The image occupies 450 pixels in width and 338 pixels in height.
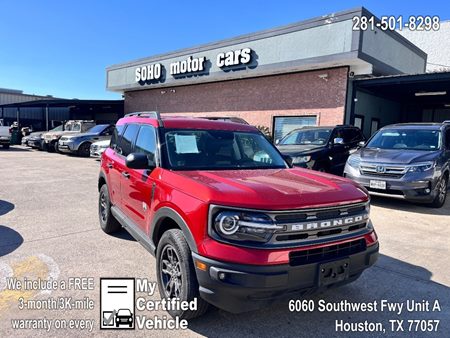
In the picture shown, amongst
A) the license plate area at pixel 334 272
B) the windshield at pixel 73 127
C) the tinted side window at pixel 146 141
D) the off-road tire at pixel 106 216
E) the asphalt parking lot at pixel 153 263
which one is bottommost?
the asphalt parking lot at pixel 153 263

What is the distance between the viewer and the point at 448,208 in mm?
7574

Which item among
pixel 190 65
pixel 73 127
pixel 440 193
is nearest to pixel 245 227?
pixel 440 193

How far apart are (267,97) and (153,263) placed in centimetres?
1329

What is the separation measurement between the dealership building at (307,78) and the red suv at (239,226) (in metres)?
10.8

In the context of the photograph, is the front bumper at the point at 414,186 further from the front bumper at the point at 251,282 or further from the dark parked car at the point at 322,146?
the front bumper at the point at 251,282

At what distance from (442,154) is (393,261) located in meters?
4.34

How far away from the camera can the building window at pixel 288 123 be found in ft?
48.3

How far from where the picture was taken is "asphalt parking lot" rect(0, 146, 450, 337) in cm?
286

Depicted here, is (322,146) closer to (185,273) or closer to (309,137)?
(309,137)

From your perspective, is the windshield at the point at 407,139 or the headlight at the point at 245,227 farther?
the windshield at the point at 407,139

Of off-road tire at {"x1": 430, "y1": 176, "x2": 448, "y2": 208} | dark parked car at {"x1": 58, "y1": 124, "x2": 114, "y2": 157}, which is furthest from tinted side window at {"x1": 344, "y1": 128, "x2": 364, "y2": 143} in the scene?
dark parked car at {"x1": 58, "y1": 124, "x2": 114, "y2": 157}

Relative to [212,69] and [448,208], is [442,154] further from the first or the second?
[212,69]

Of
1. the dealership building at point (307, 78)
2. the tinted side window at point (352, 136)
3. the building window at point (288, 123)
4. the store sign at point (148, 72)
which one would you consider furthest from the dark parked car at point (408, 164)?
the store sign at point (148, 72)

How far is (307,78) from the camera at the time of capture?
14.6 m
